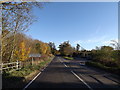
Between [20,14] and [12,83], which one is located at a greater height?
[20,14]

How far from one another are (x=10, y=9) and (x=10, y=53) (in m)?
8.06

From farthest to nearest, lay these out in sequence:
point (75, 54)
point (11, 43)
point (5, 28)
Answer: point (75, 54) < point (11, 43) < point (5, 28)

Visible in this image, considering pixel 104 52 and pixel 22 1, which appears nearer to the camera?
pixel 22 1

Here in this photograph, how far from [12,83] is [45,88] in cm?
230

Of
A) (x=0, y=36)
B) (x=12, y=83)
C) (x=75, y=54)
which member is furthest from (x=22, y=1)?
(x=75, y=54)

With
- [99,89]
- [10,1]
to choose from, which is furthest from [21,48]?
[99,89]

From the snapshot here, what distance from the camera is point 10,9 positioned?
24.3 ft

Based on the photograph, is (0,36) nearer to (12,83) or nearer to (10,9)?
Answer: (10,9)

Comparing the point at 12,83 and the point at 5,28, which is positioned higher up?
the point at 5,28

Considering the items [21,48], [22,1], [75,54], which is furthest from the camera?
[75,54]

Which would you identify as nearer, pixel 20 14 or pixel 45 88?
pixel 45 88

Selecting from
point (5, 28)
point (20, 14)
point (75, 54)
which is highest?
point (20, 14)

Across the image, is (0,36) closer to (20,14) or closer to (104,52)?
(20,14)

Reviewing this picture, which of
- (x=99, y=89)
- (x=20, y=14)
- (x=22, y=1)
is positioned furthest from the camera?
(x=20, y=14)
